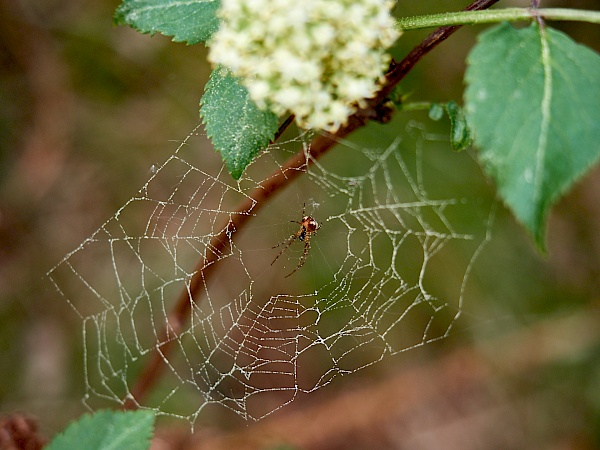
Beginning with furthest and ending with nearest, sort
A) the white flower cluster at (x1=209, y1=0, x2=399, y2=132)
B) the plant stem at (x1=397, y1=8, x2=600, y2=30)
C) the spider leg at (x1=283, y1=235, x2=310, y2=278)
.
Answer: the spider leg at (x1=283, y1=235, x2=310, y2=278) → the plant stem at (x1=397, y1=8, x2=600, y2=30) → the white flower cluster at (x1=209, y1=0, x2=399, y2=132)

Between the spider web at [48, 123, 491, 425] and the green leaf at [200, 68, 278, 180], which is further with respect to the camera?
the spider web at [48, 123, 491, 425]

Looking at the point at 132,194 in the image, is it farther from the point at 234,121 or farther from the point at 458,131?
the point at 458,131

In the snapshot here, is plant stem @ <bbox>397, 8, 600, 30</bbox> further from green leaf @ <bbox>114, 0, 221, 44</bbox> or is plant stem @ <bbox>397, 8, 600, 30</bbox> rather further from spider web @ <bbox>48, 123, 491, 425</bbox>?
spider web @ <bbox>48, 123, 491, 425</bbox>

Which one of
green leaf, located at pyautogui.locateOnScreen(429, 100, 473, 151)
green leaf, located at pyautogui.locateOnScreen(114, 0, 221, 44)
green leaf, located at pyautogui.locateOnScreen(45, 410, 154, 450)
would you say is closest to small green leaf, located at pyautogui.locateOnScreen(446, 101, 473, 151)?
green leaf, located at pyautogui.locateOnScreen(429, 100, 473, 151)

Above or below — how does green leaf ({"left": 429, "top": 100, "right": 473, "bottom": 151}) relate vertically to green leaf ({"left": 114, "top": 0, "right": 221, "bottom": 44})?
below

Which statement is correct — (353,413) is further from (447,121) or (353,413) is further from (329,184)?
(447,121)

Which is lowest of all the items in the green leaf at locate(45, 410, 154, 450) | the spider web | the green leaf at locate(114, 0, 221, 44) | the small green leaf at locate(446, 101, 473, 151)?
the spider web

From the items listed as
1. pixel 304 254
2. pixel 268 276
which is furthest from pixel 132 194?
pixel 304 254
